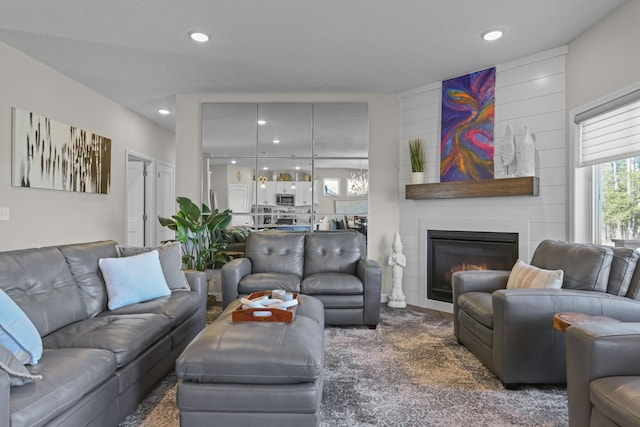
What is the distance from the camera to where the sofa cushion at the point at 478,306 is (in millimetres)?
2518

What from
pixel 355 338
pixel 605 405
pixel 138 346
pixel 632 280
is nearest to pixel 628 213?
pixel 632 280

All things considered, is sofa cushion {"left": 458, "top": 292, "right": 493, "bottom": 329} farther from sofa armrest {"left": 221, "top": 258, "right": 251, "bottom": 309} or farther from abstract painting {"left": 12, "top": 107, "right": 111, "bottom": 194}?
abstract painting {"left": 12, "top": 107, "right": 111, "bottom": 194}

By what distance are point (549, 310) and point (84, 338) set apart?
2.61 meters

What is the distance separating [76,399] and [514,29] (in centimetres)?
379

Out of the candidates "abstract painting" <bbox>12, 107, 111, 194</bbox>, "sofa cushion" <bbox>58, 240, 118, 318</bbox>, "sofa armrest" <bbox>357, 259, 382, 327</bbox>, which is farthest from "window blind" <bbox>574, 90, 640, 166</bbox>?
"abstract painting" <bbox>12, 107, 111, 194</bbox>

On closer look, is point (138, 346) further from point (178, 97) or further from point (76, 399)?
point (178, 97)

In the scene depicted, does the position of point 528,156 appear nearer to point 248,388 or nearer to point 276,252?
point 276,252

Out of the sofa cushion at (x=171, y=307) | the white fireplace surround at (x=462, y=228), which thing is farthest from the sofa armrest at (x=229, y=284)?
the white fireplace surround at (x=462, y=228)

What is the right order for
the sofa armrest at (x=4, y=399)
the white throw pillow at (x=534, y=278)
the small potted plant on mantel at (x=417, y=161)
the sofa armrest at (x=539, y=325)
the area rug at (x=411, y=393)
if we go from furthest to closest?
1. the small potted plant on mantel at (x=417, y=161)
2. the white throw pillow at (x=534, y=278)
3. the sofa armrest at (x=539, y=325)
4. the area rug at (x=411, y=393)
5. the sofa armrest at (x=4, y=399)

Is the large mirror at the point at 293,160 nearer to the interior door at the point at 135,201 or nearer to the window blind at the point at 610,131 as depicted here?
the interior door at the point at 135,201

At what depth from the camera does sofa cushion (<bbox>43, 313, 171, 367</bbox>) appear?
1.87 metres

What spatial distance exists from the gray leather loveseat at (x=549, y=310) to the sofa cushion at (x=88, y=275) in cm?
258

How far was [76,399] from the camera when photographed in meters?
1.50

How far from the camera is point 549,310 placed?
2.25 m
